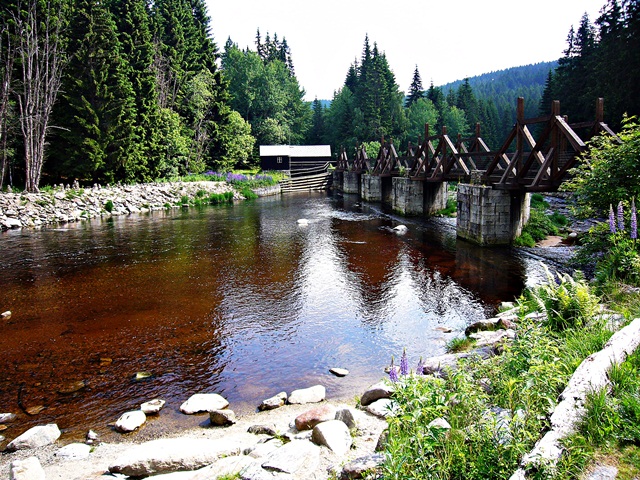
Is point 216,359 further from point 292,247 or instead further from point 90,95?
point 90,95

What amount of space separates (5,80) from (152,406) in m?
29.5

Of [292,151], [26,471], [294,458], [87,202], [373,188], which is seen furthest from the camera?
[292,151]

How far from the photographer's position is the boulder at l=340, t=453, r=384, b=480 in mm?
3902

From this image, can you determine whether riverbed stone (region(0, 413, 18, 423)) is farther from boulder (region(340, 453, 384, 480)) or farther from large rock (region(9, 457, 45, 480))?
boulder (region(340, 453, 384, 480))

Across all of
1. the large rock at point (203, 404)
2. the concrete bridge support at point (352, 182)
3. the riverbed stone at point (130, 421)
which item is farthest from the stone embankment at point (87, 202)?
the large rock at point (203, 404)

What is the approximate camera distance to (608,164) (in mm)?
10180

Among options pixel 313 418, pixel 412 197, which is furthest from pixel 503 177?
pixel 313 418

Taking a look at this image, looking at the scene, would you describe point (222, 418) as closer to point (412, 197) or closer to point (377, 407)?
point (377, 407)

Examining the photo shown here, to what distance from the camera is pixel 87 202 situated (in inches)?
1227

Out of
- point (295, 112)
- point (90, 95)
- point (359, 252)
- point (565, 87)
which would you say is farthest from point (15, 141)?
point (295, 112)

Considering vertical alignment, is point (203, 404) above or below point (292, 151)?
below

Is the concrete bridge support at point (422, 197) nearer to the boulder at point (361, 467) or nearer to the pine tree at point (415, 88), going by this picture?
the boulder at point (361, 467)

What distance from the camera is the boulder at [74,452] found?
18.6 ft

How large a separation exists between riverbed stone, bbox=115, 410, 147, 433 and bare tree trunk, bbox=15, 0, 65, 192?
95.2 ft
